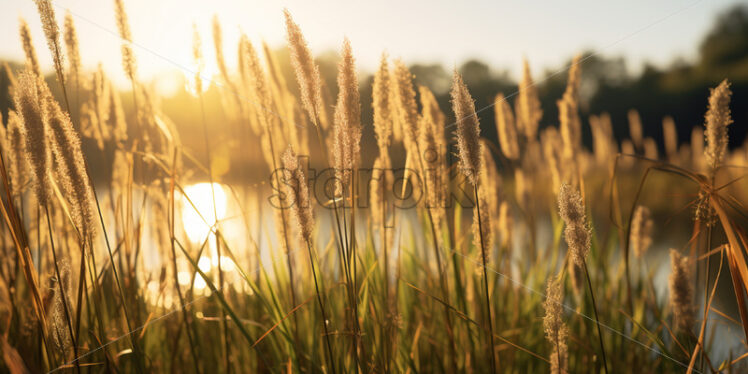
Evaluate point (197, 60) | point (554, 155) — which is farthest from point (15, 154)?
point (554, 155)

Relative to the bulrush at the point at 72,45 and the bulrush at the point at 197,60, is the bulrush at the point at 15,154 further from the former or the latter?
the bulrush at the point at 197,60

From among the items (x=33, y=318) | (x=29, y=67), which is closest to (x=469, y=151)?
(x=29, y=67)

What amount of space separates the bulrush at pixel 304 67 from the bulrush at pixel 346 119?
48mm

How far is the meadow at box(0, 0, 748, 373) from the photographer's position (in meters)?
0.80

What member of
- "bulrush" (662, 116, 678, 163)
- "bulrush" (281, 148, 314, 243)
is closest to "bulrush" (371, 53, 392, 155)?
"bulrush" (281, 148, 314, 243)

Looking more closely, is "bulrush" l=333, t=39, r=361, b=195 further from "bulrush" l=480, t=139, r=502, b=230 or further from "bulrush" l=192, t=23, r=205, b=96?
"bulrush" l=192, t=23, r=205, b=96

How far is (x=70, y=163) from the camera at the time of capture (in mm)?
723

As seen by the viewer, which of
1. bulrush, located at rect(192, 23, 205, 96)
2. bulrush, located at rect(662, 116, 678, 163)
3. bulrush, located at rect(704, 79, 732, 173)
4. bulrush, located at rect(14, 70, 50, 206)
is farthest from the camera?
bulrush, located at rect(662, 116, 678, 163)

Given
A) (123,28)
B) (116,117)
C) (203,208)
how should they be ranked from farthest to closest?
(116,117) → (203,208) → (123,28)

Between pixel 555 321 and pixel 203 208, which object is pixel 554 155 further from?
pixel 203 208

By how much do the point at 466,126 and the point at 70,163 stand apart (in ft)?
2.39

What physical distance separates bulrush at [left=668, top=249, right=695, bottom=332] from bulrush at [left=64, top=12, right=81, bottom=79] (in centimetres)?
158

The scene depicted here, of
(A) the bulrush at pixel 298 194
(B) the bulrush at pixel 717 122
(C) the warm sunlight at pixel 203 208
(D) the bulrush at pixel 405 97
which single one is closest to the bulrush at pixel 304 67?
(A) the bulrush at pixel 298 194

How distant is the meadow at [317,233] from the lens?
0.80 meters
